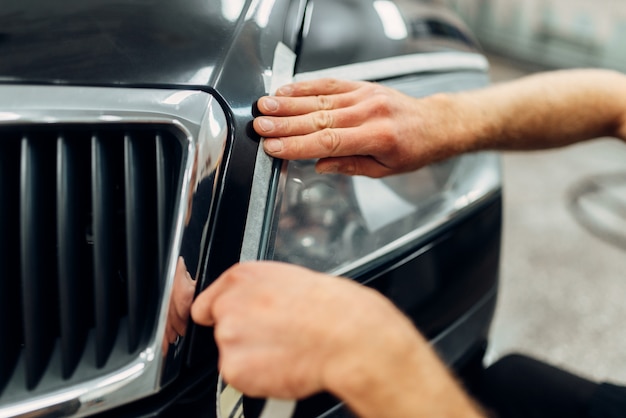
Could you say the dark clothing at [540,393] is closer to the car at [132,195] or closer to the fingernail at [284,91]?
the car at [132,195]

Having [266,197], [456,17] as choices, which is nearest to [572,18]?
[456,17]

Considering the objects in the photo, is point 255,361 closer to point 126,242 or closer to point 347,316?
point 347,316

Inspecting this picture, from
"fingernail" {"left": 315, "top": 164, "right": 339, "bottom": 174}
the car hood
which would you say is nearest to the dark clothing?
"fingernail" {"left": 315, "top": 164, "right": 339, "bottom": 174}

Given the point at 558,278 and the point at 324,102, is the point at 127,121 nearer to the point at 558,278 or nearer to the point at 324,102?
the point at 324,102

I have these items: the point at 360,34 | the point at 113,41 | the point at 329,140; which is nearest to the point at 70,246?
the point at 113,41

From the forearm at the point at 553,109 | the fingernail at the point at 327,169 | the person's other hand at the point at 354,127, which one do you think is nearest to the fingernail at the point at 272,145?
the person's other hand at the point at 354,127

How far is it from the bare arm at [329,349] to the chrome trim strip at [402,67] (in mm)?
384

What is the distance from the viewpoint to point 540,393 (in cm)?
103

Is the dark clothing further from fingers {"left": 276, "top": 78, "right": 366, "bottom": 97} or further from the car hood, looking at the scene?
the car hood

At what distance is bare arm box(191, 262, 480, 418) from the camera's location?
0.53m

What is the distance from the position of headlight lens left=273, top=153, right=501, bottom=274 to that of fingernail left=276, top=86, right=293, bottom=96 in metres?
0.10

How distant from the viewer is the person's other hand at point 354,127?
2.62ft

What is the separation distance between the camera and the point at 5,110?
667 mm

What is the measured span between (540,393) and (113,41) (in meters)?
0.90
